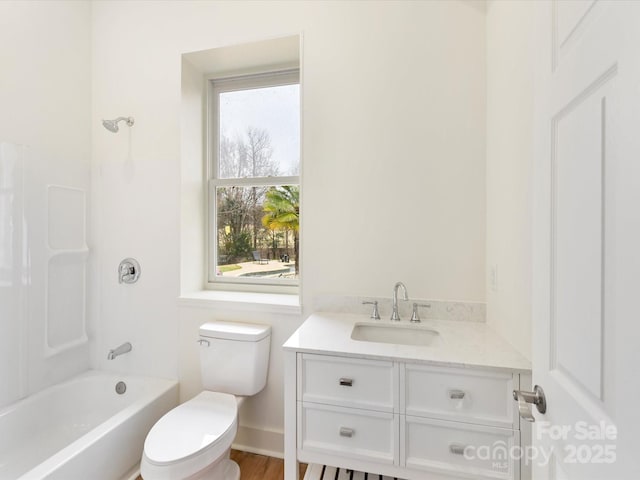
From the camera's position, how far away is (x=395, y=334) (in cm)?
154

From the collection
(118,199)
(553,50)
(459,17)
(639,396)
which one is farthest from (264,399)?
(459,17)

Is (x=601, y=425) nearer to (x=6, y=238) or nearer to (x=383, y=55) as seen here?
(x=383, y=55)

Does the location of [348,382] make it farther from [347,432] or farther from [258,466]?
[258,466]

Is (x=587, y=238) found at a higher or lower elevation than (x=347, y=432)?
higher

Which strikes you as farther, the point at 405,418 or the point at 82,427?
the point at 82,427

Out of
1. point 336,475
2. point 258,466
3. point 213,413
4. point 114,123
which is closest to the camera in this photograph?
point 336,475

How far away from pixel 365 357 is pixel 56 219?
80.6 inches

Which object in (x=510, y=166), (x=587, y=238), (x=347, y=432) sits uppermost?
(x=510, y=166)

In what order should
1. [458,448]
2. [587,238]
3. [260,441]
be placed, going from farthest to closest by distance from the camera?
[260,441]
[458,448]
[587,238]

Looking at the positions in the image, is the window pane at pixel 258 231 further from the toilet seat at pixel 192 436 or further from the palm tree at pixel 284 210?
the toilet seat at pixel 192 436

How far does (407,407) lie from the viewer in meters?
1.15

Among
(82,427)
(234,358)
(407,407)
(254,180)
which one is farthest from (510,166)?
(82,427)

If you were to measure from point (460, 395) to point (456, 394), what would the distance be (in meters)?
0.01

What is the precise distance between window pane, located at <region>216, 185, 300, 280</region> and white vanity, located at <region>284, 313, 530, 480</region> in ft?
2.92
